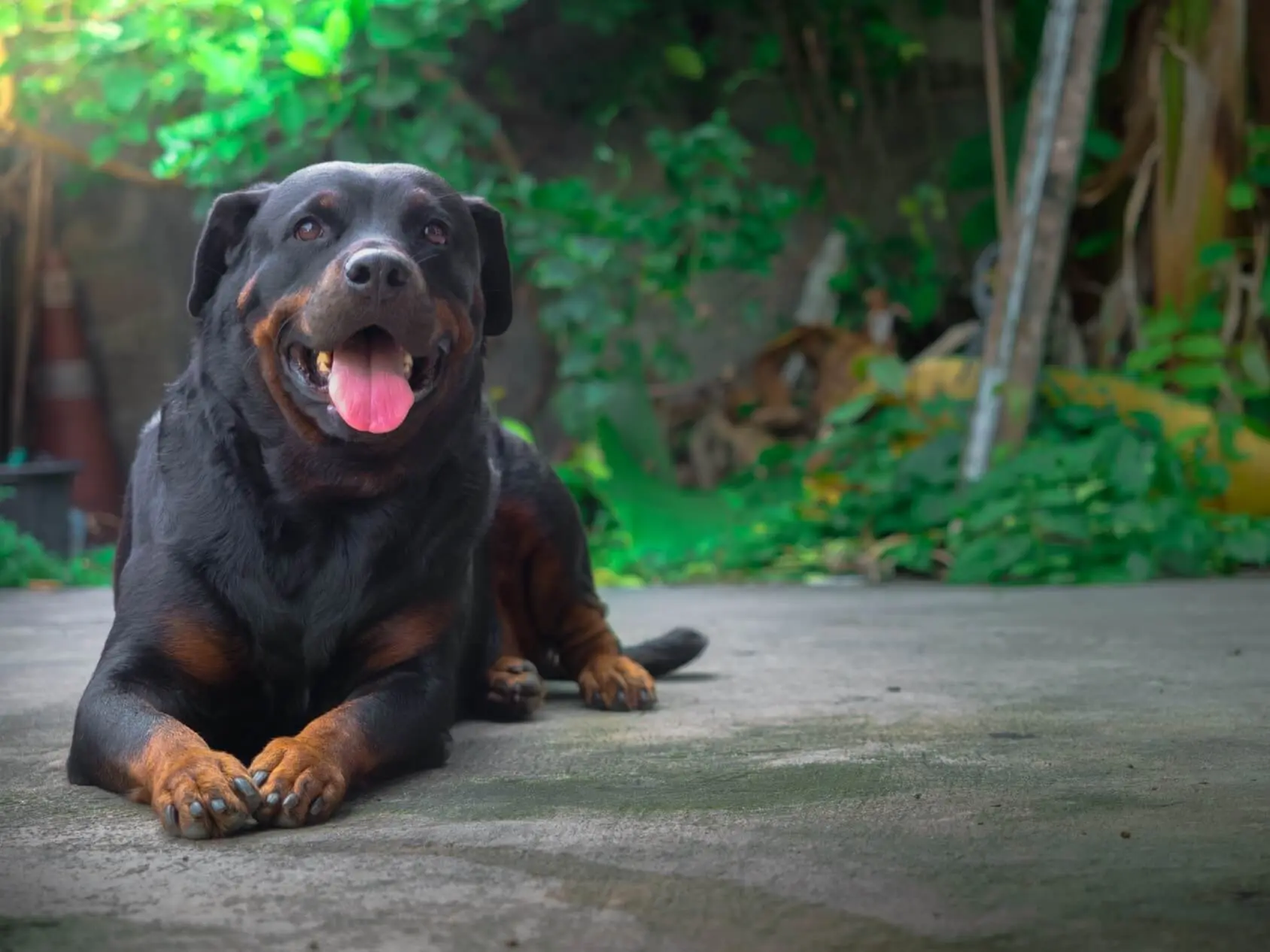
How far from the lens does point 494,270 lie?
2.76 meters

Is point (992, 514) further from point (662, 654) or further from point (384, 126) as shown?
point (384, 126)

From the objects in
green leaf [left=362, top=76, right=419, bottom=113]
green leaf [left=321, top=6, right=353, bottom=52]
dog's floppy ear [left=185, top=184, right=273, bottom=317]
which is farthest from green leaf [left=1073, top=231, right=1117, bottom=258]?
dog's floppy ear [left=185, top=184, right=273, bottom=317]

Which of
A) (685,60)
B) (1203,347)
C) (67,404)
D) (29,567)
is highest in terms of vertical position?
(685,60)

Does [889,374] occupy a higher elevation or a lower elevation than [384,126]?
lower

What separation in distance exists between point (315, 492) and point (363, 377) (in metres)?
0.20

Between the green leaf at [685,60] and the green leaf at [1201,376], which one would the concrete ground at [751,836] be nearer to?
the green leaf at [1201,376]

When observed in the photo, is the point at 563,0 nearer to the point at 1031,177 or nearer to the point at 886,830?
the point at 1031,177

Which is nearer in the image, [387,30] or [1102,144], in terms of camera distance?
[387,30]

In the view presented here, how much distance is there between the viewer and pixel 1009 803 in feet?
6.23

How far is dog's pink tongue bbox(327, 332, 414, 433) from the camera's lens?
2.24 metres

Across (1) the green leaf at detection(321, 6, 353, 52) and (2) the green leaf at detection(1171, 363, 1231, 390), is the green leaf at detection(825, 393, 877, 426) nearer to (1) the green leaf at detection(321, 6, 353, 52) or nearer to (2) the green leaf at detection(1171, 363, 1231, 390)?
(2) the green leaf at detection(1171, 363, 1231, 390)

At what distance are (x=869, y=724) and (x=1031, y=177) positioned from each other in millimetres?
4193

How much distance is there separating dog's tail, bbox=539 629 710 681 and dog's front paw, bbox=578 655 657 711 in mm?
Result: 274

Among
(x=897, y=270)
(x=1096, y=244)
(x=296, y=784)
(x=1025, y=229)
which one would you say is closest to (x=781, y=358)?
(x=897, y=270)
